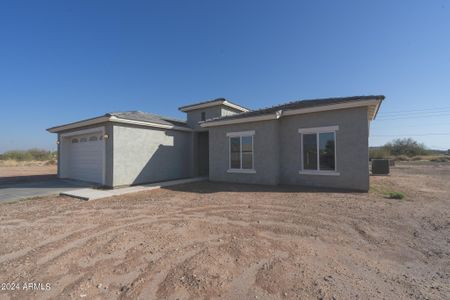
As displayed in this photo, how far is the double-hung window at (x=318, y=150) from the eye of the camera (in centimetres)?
988

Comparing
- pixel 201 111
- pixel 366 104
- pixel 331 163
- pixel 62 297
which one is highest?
pixel 201 111

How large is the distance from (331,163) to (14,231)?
1085cm

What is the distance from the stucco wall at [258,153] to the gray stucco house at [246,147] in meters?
0.05

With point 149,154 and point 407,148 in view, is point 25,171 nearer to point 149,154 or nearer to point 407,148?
point 149,154

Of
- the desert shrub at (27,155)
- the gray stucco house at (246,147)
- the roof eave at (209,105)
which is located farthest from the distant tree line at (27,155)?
the roof eave at (209,105)

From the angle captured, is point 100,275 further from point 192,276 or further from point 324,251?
point 324,251

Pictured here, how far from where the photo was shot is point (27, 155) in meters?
41.1

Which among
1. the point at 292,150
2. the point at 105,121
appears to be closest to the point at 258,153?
the point at 292,150

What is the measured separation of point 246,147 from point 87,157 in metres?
9.48

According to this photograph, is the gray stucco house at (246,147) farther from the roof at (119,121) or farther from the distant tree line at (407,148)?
the distant tree line at (407,148)

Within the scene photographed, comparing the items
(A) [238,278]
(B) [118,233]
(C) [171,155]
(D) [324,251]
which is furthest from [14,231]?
(C) [171,155]

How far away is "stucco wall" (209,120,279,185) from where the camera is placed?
10.9 meters

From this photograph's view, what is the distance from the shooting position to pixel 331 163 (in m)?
9.92

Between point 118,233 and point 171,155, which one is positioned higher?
point 171,155
